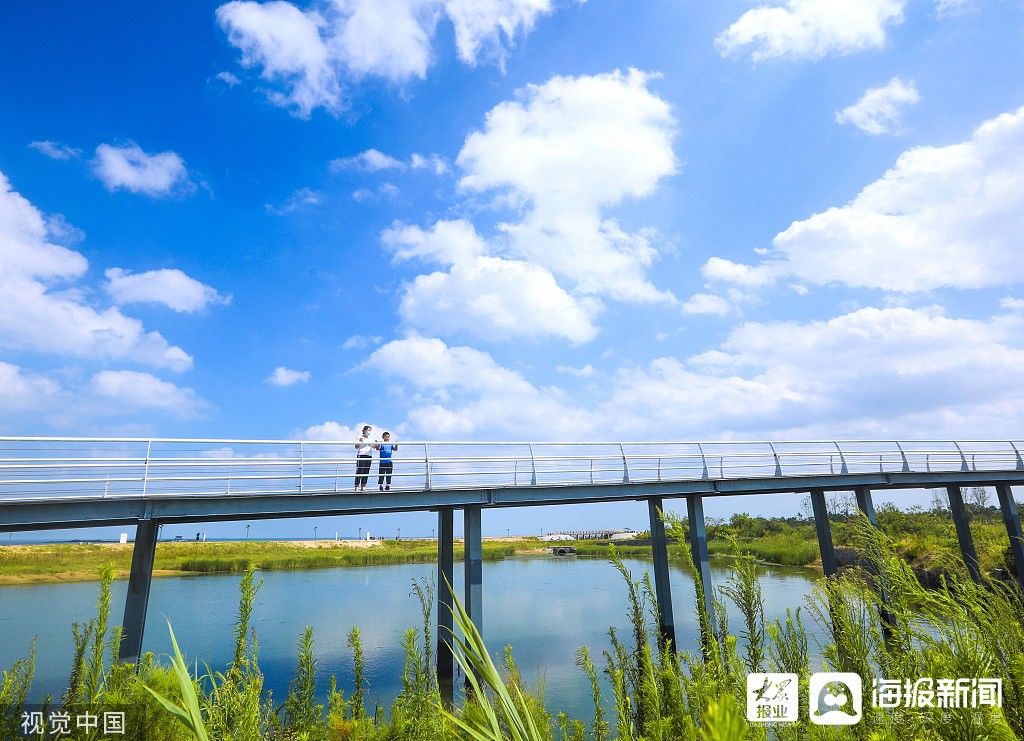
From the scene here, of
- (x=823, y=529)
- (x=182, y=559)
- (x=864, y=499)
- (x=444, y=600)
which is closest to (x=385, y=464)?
(x=444, y=600)

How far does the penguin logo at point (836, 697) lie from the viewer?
9.34 ft

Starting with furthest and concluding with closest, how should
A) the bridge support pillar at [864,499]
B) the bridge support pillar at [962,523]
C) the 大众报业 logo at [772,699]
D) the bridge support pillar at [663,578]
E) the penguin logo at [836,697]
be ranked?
the bridge support pillar at [962,523] → the bridge support pillar at [864,499] → the bridge support pillar at [663,578] → the penguin logo at [836,697] → the 大众报业 logo at [772,699]

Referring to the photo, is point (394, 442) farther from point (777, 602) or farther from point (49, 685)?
point (777, 602)

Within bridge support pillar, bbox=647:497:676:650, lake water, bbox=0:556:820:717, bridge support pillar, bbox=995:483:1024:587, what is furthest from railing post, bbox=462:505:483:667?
bridge support pillar, bbox=995:483:1024:587

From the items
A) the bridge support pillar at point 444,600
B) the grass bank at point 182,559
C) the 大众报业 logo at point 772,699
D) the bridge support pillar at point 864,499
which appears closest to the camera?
the 大众报业 logo at point 772,699

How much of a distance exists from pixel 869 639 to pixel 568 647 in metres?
16.3

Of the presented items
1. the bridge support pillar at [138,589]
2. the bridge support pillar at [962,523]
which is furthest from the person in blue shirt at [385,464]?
the bridge support pillar at [962,523]

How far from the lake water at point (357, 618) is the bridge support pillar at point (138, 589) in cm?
103

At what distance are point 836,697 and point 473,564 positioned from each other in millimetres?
11435

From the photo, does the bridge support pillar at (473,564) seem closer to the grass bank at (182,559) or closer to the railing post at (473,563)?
the railing post at (473,563)

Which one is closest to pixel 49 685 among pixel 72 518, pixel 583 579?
pixel 72 518

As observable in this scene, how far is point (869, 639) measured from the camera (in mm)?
3068

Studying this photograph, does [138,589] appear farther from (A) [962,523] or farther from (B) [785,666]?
(A) [962,523]

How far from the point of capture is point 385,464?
43.7ft
